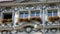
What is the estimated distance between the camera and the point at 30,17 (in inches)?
682

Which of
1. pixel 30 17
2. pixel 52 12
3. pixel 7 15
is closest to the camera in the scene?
pixel 30 17

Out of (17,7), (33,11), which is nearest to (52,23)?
(33,11)

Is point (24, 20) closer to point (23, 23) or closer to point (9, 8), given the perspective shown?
point (23, 23)

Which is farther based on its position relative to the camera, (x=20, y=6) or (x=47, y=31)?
(x=20, y=6)

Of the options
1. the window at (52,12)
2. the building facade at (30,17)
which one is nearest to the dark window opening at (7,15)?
the building facade at (30,17)

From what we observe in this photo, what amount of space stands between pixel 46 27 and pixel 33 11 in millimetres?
1689

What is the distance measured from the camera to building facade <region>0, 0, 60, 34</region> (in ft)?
55.8

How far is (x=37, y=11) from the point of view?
17.8 m

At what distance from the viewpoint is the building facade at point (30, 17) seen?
17.0 meters

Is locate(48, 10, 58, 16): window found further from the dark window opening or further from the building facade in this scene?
the dark window opening

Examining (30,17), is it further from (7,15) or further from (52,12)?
(7,15)

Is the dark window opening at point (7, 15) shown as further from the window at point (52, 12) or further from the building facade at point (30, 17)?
the window at point (52, 12)

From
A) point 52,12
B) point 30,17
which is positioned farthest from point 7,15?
point 52,12

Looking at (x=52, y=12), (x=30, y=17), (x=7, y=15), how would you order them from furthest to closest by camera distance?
(x=7, y=15) < (x=52, y=12) < (x=30, y=17)
